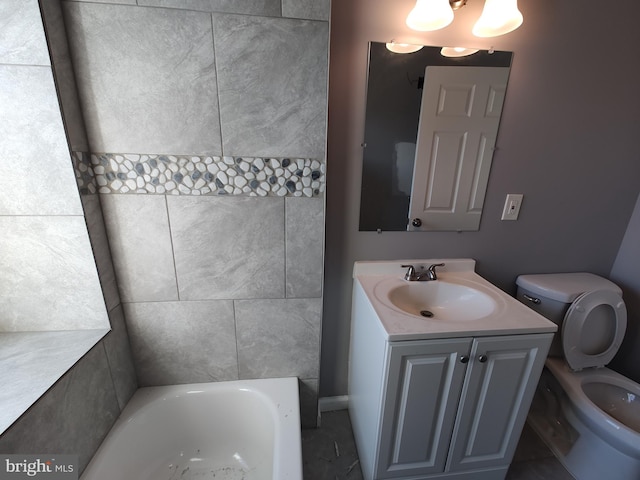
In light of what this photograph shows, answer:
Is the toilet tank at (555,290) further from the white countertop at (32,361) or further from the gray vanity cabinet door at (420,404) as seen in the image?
the white countertop at (32,361)

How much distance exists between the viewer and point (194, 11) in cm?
86

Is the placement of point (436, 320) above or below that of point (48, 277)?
below

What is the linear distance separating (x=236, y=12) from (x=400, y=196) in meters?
0.94

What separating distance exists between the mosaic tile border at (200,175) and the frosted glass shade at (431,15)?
2.16 feet

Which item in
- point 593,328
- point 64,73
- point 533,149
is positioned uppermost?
point 64,73

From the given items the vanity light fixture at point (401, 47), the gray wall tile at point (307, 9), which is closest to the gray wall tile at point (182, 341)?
the gray wall tile at point (307, 9)

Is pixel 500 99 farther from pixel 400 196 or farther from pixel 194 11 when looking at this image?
pixel 194 11

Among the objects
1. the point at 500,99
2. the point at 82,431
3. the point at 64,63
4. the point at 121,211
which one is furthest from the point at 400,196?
the point at 82,431

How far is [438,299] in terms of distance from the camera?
129cm

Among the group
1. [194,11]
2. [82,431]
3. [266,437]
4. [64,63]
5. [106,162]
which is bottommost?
[266,437]

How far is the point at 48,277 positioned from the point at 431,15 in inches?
67.1

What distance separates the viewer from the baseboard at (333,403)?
153 centimetres

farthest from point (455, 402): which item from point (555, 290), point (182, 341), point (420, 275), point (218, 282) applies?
point (182, 341)

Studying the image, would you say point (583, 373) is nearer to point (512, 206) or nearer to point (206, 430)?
point (512, 206)
